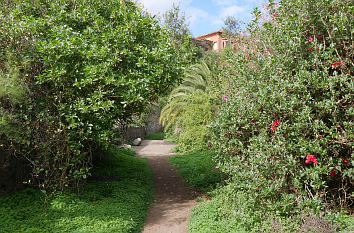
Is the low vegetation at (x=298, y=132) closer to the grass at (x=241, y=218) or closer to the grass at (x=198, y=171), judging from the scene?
the grass at (x=241, y=218)

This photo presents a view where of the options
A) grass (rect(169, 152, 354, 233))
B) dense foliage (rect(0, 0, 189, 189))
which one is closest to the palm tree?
grass (rect(169, 152, 354, 233))

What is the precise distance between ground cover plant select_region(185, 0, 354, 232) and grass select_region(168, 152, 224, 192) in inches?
84.3

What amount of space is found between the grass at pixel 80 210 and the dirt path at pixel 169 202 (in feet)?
0.84

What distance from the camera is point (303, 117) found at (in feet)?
15.2

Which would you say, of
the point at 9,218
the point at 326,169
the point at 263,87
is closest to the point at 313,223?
the point at 326,169

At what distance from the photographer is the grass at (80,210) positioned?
5203 mm

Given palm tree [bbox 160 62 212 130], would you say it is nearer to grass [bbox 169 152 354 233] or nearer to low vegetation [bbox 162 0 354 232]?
grass [bbox 169 152 354 233]

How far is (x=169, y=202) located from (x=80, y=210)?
2271mm

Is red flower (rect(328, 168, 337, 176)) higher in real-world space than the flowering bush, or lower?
lower

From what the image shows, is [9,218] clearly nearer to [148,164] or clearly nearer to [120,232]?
[120,232]

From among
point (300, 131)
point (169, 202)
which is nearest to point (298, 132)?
point (300, 131)

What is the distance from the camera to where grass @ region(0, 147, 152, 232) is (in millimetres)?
5203

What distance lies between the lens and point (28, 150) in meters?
6.11

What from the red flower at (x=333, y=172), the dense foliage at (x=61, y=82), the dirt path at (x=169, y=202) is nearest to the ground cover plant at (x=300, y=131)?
the red flower at (x=333, y=172)
